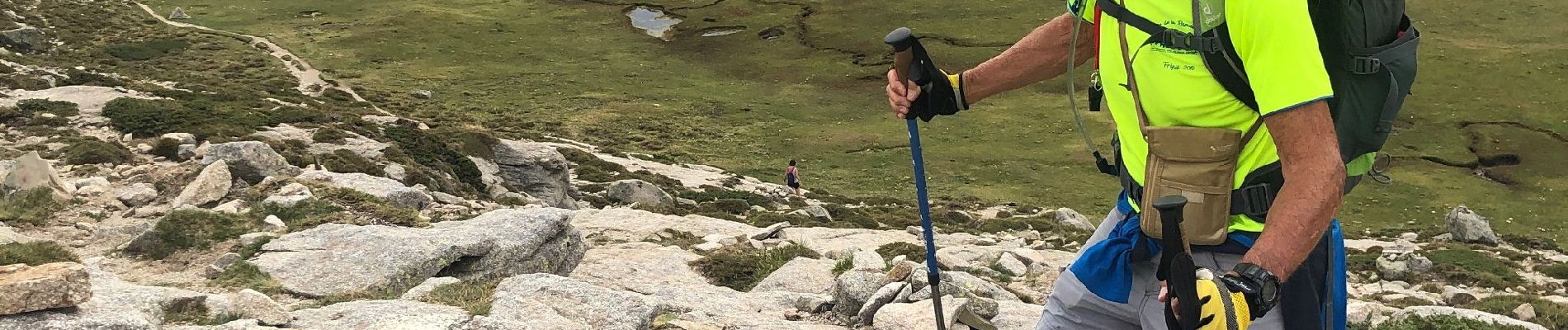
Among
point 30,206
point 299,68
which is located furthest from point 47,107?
point 299,68

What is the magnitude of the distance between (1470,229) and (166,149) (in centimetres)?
3477

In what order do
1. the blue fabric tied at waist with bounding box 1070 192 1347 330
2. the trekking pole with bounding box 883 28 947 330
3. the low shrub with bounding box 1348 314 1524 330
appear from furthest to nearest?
1. the low shrub with bounding box 1348 314 1524 330
2. the trekking pole with bounding box 883 28 947 330
3. the blue fabric tied at waist with bounding box 1070 192 1347 330

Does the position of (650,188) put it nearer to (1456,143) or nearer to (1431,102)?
(1456,143)

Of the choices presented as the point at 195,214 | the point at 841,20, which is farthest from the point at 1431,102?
the point at 195,214

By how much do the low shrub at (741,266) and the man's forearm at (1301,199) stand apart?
1050 centimetres

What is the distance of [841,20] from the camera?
82.0 meters

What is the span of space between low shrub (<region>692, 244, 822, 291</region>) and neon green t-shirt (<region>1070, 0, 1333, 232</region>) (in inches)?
386

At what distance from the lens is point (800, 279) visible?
528 inches

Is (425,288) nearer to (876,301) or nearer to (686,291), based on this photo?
(686,291)

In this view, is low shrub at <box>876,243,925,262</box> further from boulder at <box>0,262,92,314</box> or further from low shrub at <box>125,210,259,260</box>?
boulder at <box>0,262,92,314</box>

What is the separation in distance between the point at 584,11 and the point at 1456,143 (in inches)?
2511

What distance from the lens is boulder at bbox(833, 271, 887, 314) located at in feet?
33.7

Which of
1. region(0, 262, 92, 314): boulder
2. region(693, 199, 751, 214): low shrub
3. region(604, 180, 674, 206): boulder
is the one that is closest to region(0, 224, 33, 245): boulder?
region(0, 262, 92, 314): boulder

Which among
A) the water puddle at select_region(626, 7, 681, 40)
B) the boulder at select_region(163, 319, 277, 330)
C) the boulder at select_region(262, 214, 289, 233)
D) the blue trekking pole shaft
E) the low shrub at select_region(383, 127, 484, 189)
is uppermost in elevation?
the blue trekking pole shaft
